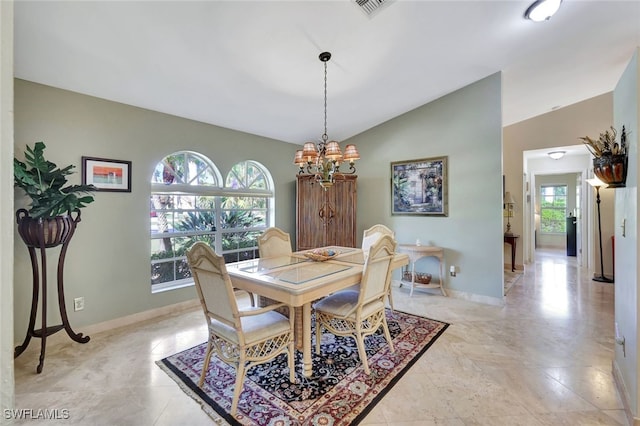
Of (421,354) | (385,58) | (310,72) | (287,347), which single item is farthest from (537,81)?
(287,347)

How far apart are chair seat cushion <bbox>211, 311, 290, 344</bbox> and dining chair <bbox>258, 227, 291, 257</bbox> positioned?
1.09m

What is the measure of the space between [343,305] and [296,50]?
246cm

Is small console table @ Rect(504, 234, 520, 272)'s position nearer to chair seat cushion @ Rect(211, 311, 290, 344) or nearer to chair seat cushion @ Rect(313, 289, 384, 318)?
chair seat cushion @ Rect(313, 289, 384, 318)

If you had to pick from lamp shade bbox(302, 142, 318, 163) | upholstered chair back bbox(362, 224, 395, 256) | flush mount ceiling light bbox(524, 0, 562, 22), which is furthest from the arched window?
flush mount ceiling light bbox(524, 0, 562, 22)

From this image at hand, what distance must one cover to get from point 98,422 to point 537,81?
236 inches

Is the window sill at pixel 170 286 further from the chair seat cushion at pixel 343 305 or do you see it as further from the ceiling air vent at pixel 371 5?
the ceiling air vent at pixel 371 5

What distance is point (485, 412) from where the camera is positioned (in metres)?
1.83

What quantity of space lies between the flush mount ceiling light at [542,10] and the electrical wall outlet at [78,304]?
521cm

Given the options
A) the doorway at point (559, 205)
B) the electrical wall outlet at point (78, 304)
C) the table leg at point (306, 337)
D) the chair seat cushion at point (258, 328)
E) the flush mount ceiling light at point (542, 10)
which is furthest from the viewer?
the doorway at point (559, 205)

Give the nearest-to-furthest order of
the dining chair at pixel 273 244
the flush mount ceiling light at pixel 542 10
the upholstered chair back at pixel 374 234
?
the flush mount ceiling light at pixel 542 10 < the dining chair at pixel 273 244 < the upholstered chair back at pixel 374 234

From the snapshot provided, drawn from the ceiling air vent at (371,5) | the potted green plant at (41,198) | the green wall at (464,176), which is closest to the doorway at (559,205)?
the green wall at (464,176)

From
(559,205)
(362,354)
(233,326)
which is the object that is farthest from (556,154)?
(233,326)

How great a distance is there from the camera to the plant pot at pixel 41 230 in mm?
2363
